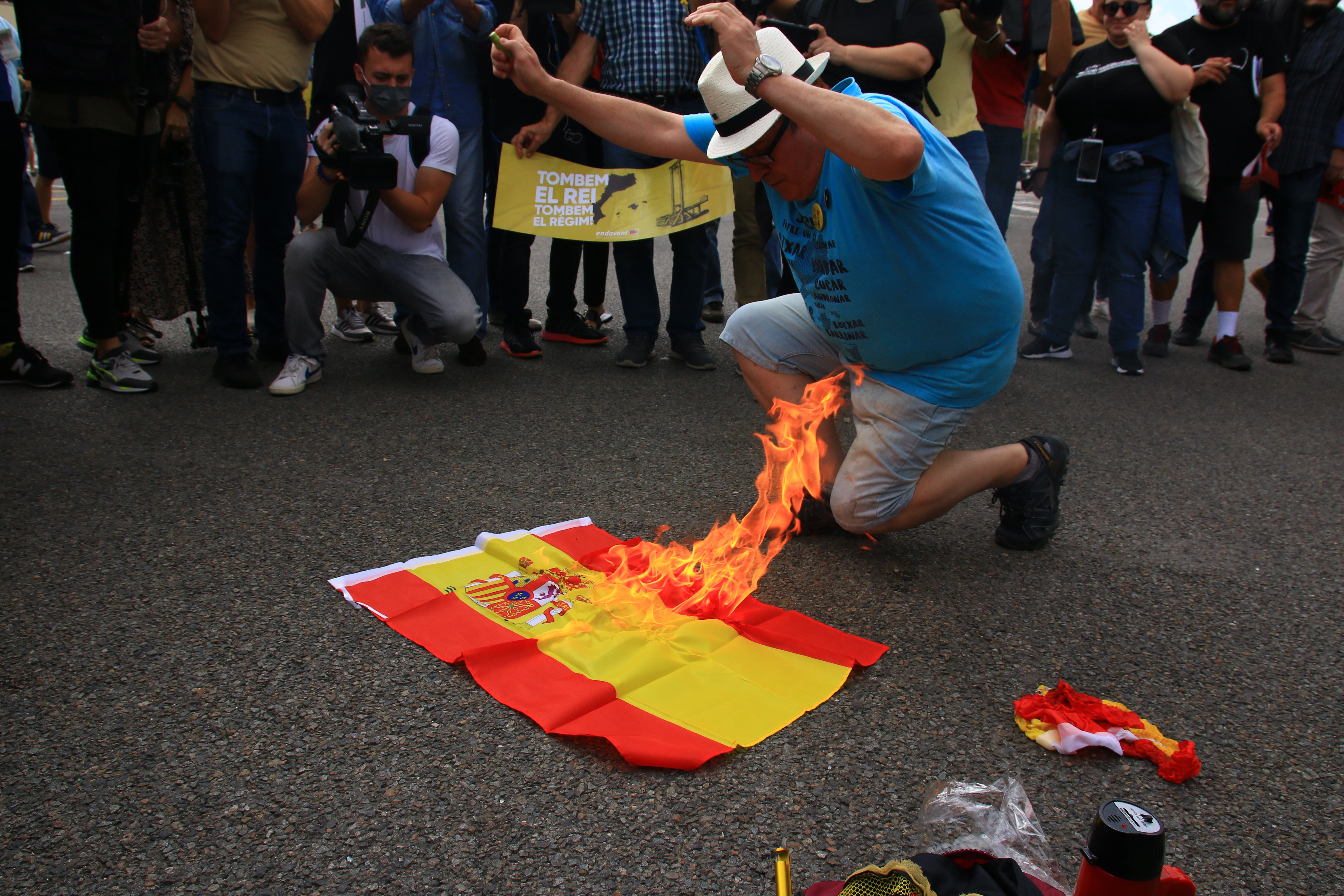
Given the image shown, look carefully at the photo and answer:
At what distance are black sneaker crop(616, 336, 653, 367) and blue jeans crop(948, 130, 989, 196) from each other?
203 cm

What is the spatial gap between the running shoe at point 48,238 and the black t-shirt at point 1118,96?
7.99m

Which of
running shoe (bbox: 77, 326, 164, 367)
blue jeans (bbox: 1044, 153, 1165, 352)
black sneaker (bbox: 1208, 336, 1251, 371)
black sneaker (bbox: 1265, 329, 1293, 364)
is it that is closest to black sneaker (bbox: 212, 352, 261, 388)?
running shoe (bbox: 77, 326, 164, 367)

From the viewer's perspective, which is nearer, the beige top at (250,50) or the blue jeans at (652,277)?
the beige top at (250,50)

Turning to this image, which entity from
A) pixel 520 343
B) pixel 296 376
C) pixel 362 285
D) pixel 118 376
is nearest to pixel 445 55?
pixel 362 285

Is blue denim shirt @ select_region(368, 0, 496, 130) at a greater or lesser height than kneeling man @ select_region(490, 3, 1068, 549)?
greater

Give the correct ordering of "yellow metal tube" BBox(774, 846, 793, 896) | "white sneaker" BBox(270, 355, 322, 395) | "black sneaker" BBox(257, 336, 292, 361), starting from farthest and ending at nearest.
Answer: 1. "black sneaker" BBox(257, 336, 292, 361)
2. "white sneaker" BBox(270, 355, 322, 395)
3. "yellow metal tube" BBox(774, 846, 793, 896)

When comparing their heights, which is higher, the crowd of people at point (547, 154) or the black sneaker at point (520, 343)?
the crowd of people at point (547, 154)

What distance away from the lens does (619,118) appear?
279cm

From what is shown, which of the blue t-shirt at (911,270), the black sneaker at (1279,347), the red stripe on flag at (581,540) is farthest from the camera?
the black sneaker at (1279,347)

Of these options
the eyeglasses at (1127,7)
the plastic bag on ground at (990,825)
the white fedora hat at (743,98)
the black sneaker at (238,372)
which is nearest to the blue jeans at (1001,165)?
the eyeglasses at (1127,7)

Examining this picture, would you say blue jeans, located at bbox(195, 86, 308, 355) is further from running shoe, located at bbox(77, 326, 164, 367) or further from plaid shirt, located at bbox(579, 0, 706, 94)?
plaid shirt, located at bbox(579, 0, 706, 94)

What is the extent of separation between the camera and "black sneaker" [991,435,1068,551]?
9.58 ft

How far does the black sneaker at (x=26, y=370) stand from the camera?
4.05 m

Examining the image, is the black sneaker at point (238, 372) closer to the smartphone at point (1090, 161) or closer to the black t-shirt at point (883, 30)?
the black t-shirt at point (883, 30)
